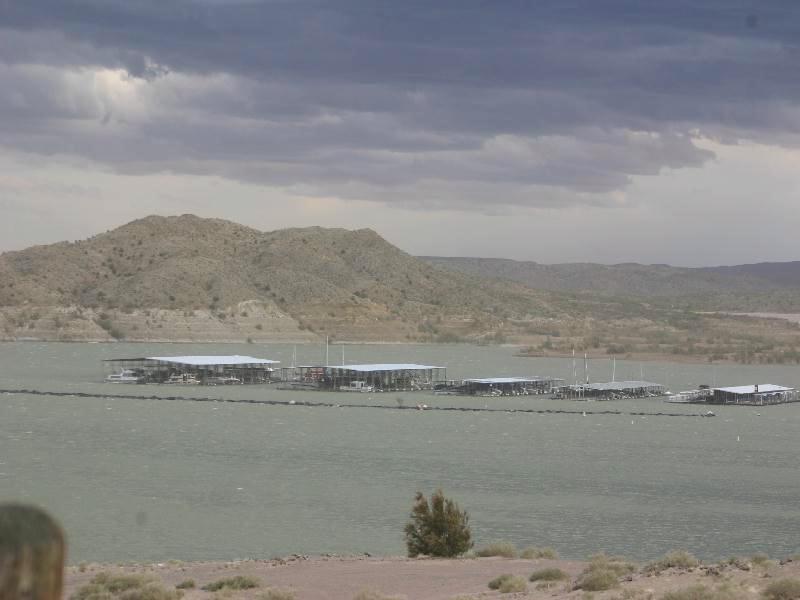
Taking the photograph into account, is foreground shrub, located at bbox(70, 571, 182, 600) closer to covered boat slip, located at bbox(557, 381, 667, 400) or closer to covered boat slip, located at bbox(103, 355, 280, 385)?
covered boat slip, located at bbox(557, 381, 667, 400)

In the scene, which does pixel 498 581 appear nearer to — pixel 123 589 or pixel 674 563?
pixel 674 563

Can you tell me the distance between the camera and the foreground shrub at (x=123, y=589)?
1481 cm

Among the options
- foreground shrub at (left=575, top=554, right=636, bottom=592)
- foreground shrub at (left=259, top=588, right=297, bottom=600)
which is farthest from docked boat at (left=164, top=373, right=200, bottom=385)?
foreground shrub at (left=259, top=588, right=297, bottom=600)

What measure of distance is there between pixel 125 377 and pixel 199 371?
24.5 ft

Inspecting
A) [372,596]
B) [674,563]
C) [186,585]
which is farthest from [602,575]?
[186,585]

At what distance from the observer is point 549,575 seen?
16.7 metres

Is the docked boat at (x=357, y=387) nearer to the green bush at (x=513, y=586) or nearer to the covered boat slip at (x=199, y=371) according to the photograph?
the covered boat slip at (x=199, y=371)

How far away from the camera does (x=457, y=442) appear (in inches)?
2222

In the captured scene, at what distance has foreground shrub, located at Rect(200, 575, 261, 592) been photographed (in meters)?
16.1

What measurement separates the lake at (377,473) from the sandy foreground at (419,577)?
20.6 ft

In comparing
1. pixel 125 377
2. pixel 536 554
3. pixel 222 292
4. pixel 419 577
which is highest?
pixel 222 292

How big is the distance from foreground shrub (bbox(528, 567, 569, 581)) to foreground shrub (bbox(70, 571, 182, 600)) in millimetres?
4762

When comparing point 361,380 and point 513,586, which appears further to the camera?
point 361,380

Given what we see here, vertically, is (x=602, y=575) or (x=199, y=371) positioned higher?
(x=199, y=371)
